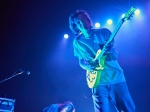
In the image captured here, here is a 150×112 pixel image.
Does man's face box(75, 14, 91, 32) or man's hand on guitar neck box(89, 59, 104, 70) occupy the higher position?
man's face box(75, 14, 91, 32)

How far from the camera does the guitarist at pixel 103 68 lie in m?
3.52

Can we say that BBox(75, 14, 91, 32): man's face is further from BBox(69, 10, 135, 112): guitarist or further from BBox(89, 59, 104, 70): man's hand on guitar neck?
BBox(89, 59, 104, 70): man's hand on guitar neck

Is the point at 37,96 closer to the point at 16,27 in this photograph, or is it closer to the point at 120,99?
the point at 16,27

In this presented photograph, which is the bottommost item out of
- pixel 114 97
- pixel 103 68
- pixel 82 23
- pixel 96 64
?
pixel 114 97

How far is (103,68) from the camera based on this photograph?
12.0 feet

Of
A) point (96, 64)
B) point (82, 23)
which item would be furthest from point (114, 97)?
point (82, 23)

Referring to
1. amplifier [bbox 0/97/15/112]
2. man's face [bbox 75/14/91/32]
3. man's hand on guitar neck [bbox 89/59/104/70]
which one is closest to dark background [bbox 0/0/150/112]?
amplifier [bbox 0/97/15/112]

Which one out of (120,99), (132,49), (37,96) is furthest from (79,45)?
(37,96)

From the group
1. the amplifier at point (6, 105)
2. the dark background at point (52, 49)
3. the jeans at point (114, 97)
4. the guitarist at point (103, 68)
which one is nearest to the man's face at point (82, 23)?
the guitarist at point (103, 68)

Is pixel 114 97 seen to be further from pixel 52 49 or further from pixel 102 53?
pixel 52 49

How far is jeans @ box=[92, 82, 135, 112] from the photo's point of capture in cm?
345

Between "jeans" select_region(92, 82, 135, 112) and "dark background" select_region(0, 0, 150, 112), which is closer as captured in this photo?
"jeans" select_region(92, 82, 135, 112)

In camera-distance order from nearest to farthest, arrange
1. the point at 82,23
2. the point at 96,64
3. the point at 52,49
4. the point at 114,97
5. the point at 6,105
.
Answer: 1. the point at 114,97
2. the point at 96,64
3. the point at 82,23
4. the point at 6,105
5. the point at 52,49

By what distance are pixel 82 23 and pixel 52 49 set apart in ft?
11.7
